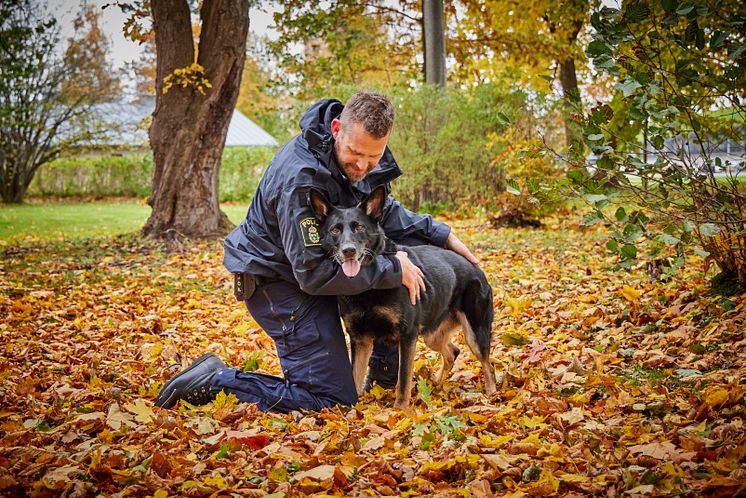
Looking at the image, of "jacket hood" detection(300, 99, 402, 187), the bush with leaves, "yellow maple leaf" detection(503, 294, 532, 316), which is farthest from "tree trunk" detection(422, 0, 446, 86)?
"jacket hood" detection(300, 99, 402, 187)

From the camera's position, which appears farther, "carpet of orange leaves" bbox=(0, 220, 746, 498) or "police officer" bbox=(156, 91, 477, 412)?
"police officer" bbox=(156, 91, 477, 412)

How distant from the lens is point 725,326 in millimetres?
4770

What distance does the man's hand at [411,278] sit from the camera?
409cm

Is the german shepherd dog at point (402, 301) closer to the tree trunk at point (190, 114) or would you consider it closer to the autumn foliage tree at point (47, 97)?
the tree trunk at point (190, 114)

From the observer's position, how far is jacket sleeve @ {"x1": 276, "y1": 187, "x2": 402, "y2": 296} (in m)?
3.87

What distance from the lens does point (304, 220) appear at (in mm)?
3896

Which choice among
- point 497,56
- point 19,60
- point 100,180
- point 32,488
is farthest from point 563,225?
point 100,180

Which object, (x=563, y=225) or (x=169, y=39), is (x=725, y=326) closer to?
(x=563, y=225)

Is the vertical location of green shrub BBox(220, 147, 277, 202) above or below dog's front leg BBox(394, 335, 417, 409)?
above

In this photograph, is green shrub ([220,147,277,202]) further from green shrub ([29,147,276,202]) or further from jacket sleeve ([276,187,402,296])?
jacket sleeve ([276,187,402,296])

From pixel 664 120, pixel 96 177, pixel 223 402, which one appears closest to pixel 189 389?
pixel 223 402

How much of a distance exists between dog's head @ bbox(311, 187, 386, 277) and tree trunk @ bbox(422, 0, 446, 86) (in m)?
12.7

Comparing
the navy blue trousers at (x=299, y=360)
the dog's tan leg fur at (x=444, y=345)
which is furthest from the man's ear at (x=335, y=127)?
the dog's tan leg fur at (x=444, y=345)

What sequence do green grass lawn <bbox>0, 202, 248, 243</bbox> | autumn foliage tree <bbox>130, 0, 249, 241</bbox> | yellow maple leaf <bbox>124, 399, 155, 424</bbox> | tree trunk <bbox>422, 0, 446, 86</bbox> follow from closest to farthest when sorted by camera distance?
yellow maple leaf <bbox>124, 399, 155, 424</bbox> < autumn foliage tree <bbox>130, 0, 249, 241</bbox> < green grass lawn <bbox>0, 202, 248, 243</bbox> < tree trunk <bbox>422, 0, 446, 86</bbox>
